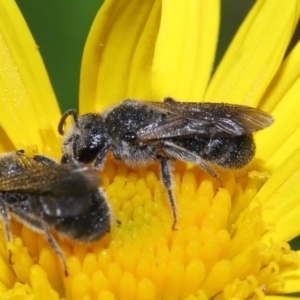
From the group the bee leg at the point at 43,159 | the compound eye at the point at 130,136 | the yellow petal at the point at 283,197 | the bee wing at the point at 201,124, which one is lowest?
the bee leg at the point at 43,159

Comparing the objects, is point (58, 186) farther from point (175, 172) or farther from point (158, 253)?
point (175, 172)

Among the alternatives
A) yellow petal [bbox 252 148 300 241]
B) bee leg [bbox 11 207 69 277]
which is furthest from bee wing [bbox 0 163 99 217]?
yellow petal [bbox 252 148 300 241]

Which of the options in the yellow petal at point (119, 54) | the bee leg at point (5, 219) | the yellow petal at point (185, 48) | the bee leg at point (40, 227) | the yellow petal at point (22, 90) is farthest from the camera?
the yellow petal at point (185, 48)

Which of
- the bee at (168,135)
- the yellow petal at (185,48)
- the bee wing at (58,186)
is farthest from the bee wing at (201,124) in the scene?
the yellow petal at (185,48)

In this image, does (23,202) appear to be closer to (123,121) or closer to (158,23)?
(123,121)

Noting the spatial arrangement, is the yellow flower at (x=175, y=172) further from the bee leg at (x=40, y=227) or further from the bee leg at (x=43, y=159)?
the bee leg at (x=43, y=159)

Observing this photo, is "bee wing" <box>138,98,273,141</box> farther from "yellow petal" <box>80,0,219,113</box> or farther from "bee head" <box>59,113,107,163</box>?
"yellow petal" <box>80,0,219,113</box>
